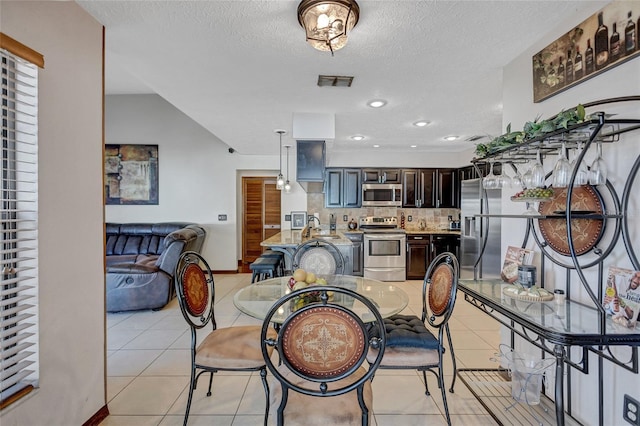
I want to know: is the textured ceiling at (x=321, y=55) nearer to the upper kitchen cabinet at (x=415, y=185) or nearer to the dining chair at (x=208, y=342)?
the dining chair at (x=208, y=342)

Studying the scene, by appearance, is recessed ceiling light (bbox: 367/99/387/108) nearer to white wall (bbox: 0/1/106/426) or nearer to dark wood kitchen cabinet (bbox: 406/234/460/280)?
white wall (bbox: 0/1/106/426)

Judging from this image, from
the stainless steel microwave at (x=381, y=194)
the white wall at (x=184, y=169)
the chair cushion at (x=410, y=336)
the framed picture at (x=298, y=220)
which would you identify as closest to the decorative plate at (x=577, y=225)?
the chair cushion at (x=410, y=336)

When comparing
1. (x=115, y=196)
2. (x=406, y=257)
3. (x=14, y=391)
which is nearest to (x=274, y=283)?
(x=14, y=391)

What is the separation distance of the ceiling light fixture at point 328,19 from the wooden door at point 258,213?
5370 millimetres

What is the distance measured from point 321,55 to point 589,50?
4.86 feet

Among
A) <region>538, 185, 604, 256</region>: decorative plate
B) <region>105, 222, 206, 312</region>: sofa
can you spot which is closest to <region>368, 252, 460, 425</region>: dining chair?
<region>538, 185, 604, 256</region>: decorative plate

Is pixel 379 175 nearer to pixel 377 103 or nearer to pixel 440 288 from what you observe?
pixel 377 103

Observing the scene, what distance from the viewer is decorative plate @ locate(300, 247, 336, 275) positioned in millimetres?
2836

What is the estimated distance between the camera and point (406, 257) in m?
5.56

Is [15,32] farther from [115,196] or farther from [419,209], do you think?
[419,209]

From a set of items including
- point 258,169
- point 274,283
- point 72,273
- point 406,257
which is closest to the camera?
point 72,273

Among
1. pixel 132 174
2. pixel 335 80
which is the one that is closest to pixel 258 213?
pixel 132 174

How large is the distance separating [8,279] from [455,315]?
13.0 ft

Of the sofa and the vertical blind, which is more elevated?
the vertical blind
